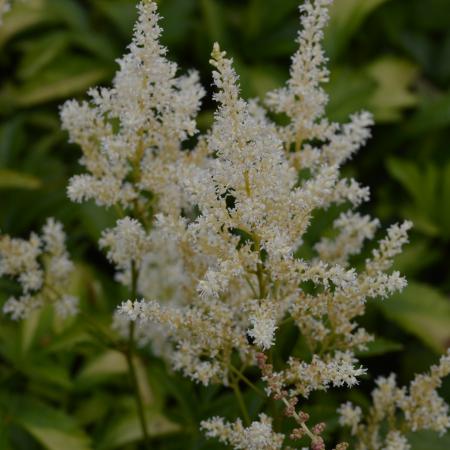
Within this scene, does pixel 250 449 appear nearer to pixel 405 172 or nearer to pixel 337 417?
pixel 337 417

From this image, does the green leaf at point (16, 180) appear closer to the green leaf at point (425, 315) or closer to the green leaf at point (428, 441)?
the green leaf at point (425, 315)

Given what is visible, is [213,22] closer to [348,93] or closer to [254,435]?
[348,93]

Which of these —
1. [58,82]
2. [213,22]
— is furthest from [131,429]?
[213,22]

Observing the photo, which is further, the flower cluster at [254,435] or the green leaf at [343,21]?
the green leaf at [343,21]

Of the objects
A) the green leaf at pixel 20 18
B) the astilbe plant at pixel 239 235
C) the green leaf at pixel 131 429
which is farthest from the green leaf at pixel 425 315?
the green leaf at pixel 20 18

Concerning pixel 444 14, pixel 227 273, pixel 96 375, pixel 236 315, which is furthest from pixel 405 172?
pixel 227 273

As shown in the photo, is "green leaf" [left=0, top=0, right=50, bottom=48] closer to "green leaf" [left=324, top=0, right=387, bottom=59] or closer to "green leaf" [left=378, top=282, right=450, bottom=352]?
"green leaf" [left=324, top=0, right=387, bottom=59]

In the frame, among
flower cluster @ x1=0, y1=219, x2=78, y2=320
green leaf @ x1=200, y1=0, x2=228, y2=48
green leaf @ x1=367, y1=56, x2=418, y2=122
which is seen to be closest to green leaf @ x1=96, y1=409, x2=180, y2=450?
flower cluster @ x1=0, y1=219, x2=78, y2=320
